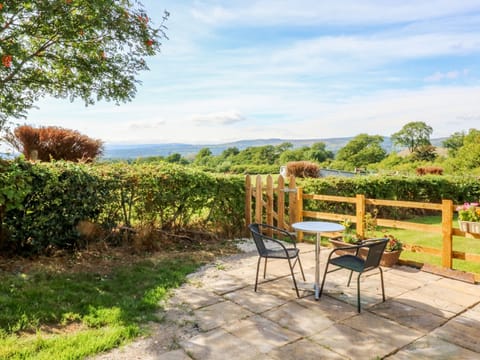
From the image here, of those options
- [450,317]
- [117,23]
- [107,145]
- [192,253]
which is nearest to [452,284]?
[450,317]

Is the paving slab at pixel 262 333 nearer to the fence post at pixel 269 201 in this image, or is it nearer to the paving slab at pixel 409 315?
the paving slab at pixel 409 315

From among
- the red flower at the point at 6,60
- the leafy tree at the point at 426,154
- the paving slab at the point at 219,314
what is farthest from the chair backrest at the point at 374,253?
the leafy tree at the point at 426,154

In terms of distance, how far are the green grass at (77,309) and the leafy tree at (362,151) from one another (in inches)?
1813

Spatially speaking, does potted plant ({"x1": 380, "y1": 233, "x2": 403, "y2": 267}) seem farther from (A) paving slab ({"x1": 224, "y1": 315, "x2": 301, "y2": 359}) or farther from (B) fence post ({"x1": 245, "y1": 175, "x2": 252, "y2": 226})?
(B) fence post ({"x1": 245, "y1": 175, "x2": 252, "y2": 226})

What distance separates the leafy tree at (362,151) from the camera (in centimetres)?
4884

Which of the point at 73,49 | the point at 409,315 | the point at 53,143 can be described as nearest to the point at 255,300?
the point at 409,315

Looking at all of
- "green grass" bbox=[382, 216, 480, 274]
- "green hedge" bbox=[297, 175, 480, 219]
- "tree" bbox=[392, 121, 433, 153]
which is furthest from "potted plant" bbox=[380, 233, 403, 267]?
"tree" bbox=[392, 121, 433, 153]

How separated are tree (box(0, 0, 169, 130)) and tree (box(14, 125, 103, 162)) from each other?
229 cm

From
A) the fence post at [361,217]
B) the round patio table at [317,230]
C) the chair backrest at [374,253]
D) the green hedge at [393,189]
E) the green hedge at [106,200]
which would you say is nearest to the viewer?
the chair backrest at [374,253]

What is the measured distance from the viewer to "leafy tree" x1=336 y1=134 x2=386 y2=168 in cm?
4884

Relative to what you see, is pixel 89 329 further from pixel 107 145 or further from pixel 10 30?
pixel 107 145

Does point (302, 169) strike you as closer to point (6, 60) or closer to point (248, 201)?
point (248, 201)

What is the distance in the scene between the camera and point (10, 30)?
455 cm

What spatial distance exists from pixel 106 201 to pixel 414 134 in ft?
211
